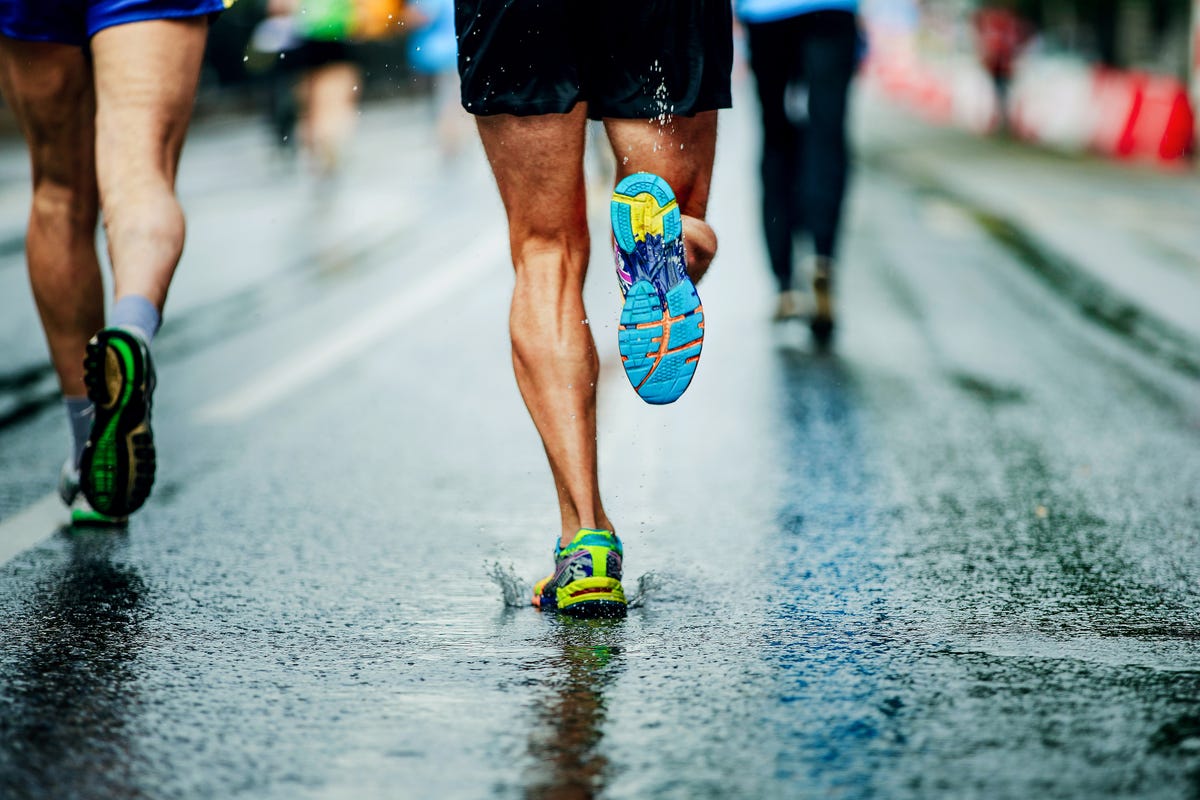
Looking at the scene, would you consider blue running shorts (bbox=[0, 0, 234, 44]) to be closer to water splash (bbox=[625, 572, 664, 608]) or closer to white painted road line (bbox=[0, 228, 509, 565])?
white painted road line (bbox=[0, 228, 509, 565])

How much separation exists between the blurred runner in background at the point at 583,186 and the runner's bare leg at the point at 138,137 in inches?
28.5

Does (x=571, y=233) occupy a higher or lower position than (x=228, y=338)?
higher

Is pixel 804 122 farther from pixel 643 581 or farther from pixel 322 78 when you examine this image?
pixel 322 78

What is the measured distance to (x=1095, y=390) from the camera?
5.84 metres

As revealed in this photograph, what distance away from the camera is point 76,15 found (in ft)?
11.9

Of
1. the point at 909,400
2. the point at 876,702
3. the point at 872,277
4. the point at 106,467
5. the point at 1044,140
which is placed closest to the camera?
the point at 876,702

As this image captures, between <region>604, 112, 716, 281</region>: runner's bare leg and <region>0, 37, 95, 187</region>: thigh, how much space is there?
1209 mm

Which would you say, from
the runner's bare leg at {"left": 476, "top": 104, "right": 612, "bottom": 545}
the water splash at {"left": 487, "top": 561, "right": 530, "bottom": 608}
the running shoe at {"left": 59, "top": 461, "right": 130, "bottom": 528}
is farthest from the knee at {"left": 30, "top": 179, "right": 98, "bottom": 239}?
the water splash at {"left": 487, "top": 561, "right": 530, "bottom": 608}

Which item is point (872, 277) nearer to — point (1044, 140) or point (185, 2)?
point (185, 2)

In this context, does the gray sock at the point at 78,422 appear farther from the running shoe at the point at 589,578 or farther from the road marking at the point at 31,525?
the running shoe at the point at 589,578

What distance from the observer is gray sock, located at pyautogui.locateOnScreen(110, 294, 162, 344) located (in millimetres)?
3398

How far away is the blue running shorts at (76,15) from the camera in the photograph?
357 cm

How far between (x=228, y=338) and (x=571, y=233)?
4024 millimetres

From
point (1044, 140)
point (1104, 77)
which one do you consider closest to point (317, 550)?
point (1104, 77)
